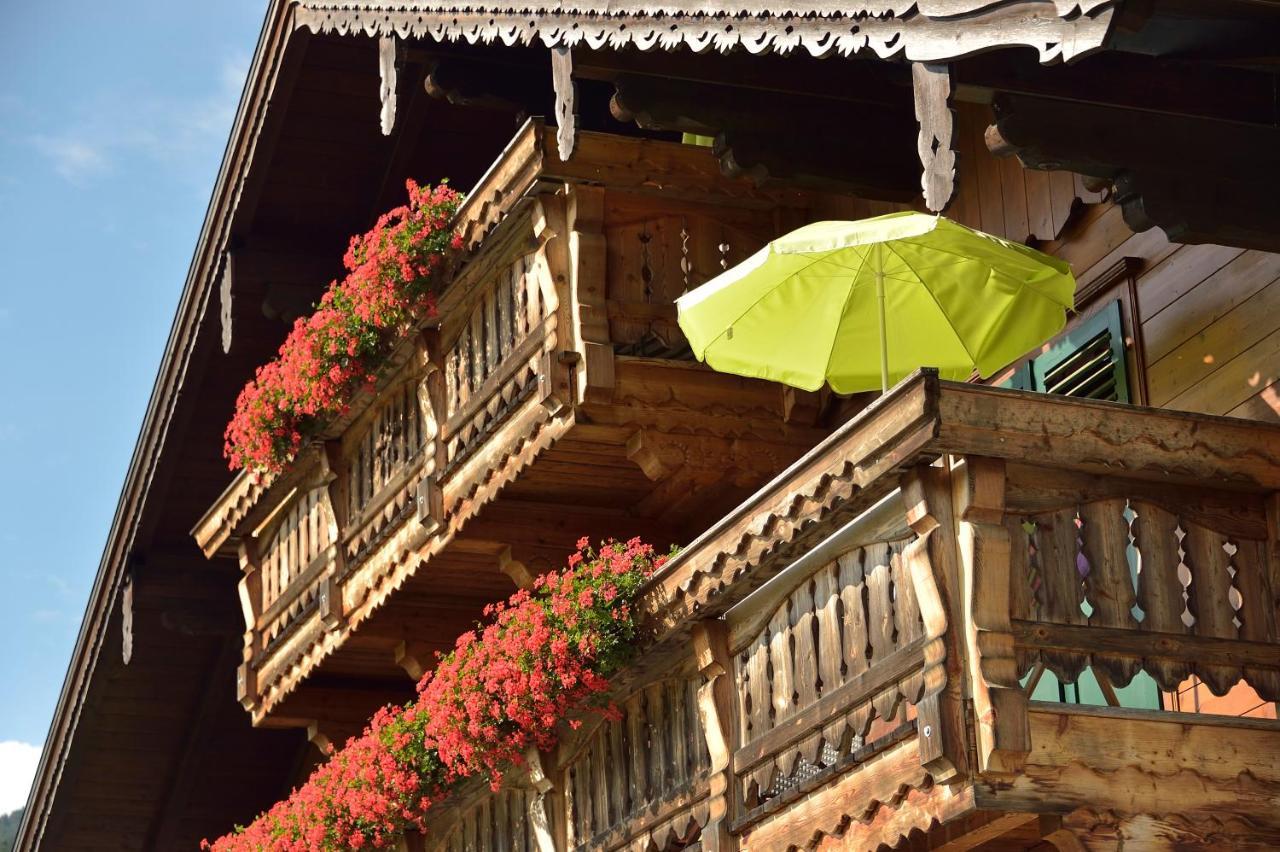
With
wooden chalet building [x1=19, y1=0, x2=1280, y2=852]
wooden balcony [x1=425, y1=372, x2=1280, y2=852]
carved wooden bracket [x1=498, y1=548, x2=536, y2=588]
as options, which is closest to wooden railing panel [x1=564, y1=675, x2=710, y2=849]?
wooden chalet building [x1=19, y1=0, x2=1280, y2=852]

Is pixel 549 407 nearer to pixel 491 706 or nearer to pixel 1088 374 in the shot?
pixel 491 706

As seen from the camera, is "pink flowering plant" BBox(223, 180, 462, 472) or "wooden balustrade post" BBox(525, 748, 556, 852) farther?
"pink flowering plant" BBox(223, 180, 462, 472)

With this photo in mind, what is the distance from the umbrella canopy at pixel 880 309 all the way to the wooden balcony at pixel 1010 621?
1.49 metres

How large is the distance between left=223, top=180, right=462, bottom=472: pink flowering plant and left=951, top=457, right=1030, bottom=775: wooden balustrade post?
5822mm

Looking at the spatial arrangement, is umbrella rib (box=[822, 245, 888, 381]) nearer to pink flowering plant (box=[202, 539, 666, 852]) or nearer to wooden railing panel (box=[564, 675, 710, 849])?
pink flowering plant (box=[202, 539, 666, 852])

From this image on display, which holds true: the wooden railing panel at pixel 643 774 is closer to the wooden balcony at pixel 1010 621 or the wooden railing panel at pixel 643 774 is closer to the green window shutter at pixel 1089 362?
the wooden balcony at pixel 1010 621

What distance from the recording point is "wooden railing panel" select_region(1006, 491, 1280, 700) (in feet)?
27.0

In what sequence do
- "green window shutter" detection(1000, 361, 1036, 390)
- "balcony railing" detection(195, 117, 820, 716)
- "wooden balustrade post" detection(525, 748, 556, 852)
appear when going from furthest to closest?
"balcony railing" detection(195, 117, 820, 716), "wooden balustrade post" detection(525, 748, 556, 852), "green window shutter" detection(1000, 361, 1036, 390)

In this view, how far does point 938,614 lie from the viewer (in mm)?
8141

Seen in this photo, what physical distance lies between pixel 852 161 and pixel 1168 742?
4568 mm

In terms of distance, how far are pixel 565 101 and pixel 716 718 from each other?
2991 millimetres

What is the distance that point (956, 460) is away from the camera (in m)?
8.30

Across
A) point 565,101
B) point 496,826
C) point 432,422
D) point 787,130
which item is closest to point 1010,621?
point 565,101

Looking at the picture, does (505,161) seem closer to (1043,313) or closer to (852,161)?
(852,161)
